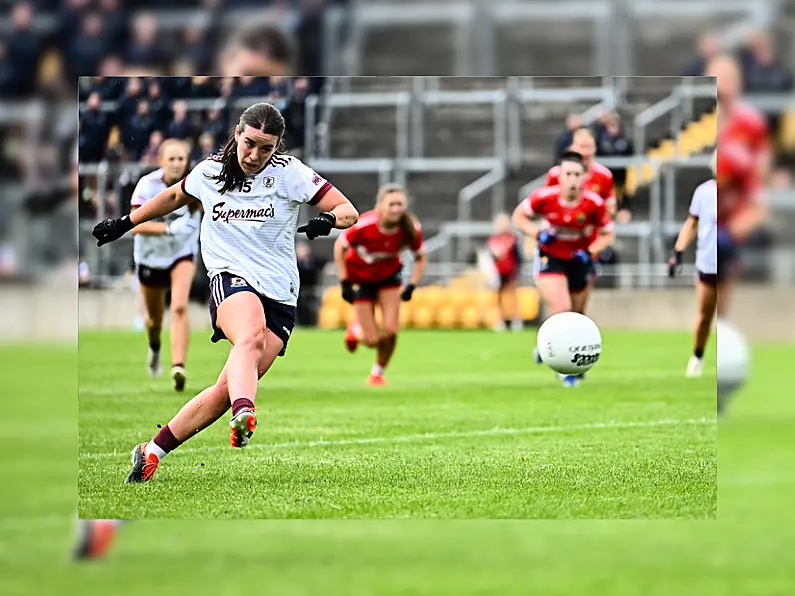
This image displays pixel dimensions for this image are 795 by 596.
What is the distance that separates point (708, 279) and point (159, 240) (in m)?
1.69

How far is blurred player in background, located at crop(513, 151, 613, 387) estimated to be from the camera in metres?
5.47

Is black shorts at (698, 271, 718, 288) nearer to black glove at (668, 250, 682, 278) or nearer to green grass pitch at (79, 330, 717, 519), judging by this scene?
black glove at (668, 250, 682, 278)

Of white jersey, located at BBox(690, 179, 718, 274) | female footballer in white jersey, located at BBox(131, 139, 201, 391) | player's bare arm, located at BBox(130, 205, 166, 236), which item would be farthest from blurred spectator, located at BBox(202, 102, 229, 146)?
white jersey, located at BBox(690, 179, 718, 274)

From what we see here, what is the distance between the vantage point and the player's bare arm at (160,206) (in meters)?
5.16

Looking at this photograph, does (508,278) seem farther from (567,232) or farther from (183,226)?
(183,226)

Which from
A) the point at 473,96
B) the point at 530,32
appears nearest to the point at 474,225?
the point at 473,96

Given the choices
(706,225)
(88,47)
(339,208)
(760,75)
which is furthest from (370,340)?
(88,47)

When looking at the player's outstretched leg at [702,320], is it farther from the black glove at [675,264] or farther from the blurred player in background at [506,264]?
the blurred player in background at [506,264]

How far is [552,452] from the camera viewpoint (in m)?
5.30

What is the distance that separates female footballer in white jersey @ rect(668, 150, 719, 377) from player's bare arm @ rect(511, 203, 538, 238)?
49 centimetres

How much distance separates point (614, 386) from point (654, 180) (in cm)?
66

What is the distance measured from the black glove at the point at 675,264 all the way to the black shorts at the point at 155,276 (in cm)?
153

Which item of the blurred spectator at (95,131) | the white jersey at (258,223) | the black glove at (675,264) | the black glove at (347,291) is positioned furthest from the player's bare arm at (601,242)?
the blurred spectator at (95,131)

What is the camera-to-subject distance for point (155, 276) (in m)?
5.29
